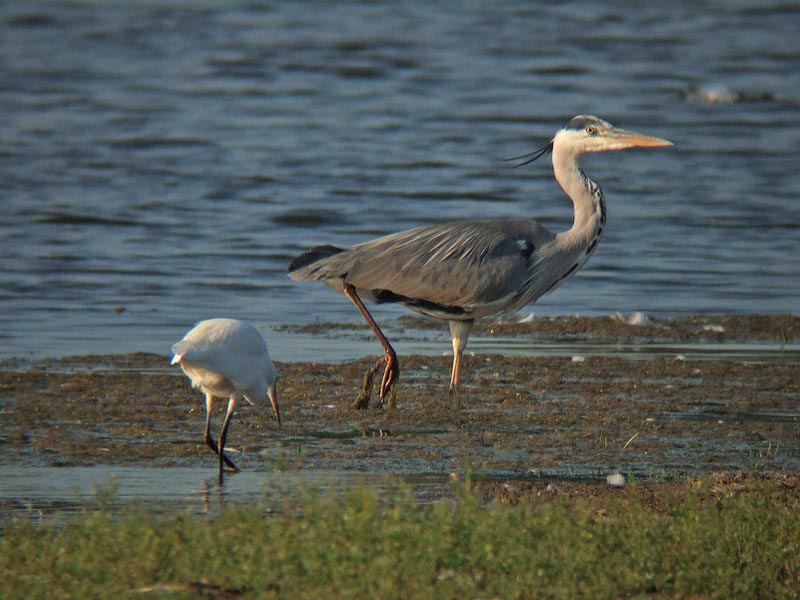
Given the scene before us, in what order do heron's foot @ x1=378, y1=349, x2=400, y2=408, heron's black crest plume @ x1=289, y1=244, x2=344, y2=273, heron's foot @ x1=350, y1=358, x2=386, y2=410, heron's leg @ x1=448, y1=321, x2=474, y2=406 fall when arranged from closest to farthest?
heron's foot @ x1=350, y1=358, x2=386, y2=410
heron's foot @ x1=378, y1=349, x2=400, y2=408
heron's leg @ x1=448, y1=321, x2=474, y2=406
heron's black crest plume @ x1=289, y1=244, x2=344, y2=273

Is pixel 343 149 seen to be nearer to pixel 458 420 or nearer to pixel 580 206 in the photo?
pixel 580 206

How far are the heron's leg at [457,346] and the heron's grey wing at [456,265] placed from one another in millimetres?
130

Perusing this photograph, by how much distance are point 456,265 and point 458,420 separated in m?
1.43

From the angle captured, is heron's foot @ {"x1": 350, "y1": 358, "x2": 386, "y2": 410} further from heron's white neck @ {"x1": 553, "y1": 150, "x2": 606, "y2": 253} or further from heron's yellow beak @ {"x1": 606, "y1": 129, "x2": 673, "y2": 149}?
heron's yellow beak @ {"x1": 606, "y1": 129, "x2": 673, "y2": 149}

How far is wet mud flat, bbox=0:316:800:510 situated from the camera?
6.48 m

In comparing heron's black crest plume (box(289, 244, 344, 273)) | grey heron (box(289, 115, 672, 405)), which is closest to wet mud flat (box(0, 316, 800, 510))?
grey heron (box(289, 115, 672, 405))

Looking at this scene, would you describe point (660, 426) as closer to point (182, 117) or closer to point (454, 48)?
point (182, 117)

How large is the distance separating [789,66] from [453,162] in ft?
30.6

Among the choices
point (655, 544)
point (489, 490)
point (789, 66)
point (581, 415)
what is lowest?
point (789, 66)

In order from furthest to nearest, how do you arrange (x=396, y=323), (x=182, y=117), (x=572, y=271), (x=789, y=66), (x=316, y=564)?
1. (x=789, y=66)
2. (x=182, y=117)
3. (x=396, y=323)
4. (x=572, y=271)
5. (x=316, y=564)

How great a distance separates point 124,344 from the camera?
9.94 metres

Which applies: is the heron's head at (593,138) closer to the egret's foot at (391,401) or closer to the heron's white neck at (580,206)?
the heron's white neck at (580,206)

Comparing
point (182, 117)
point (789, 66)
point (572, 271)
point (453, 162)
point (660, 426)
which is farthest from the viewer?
point (789, 66)

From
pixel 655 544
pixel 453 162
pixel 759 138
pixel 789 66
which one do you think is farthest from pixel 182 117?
pixel 655 544
